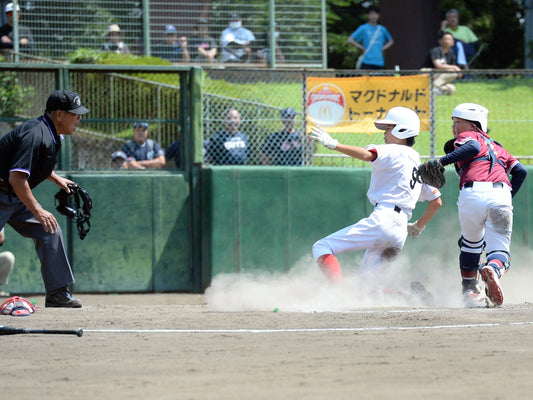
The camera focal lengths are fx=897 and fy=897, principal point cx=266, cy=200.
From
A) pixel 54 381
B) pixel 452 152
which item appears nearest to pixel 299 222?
pixel 452 152

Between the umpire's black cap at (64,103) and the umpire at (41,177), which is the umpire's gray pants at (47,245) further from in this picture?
the umpire's black cap at (64,103)

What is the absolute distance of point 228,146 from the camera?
11.8m

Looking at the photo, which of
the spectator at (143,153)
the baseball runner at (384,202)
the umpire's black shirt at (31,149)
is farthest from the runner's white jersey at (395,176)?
the spectator at (143,153)

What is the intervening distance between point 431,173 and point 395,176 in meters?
0.34

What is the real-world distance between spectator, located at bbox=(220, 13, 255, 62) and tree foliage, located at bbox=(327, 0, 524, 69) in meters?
8.34

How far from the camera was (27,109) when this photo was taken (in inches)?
453

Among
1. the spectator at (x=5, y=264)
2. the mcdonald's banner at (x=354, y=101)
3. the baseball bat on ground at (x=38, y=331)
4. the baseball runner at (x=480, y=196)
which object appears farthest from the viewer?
the mcdonald's banner at (x=354, y=101)

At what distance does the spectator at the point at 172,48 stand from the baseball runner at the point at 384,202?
9.01 m

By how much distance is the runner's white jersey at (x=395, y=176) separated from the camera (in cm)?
838

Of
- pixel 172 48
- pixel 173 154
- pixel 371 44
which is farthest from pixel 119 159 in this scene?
Answer: pixel 371 44

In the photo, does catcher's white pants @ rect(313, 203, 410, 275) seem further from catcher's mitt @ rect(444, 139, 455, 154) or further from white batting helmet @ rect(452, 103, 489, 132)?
white batting helmet @ rect(452, 103, 489, 132)

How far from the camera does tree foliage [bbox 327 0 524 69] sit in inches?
995

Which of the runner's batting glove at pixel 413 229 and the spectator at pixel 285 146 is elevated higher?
the spectator at pixel 285 146

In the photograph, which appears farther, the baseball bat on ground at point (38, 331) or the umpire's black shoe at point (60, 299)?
the umpire's black shoe at point (60, 299)
